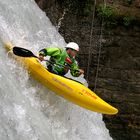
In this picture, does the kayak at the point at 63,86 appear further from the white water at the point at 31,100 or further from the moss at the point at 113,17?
the moss at the point at 113,17

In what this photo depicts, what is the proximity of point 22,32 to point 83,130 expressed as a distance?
6.51ft

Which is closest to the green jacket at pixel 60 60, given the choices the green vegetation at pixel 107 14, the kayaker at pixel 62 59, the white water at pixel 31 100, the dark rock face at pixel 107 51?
the kayaker at pixel 62 59

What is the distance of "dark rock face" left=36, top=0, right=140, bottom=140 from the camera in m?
10.6

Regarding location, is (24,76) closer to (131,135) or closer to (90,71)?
(90,71)

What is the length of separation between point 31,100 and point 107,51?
470 cm

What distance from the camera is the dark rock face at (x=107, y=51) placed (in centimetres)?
1058

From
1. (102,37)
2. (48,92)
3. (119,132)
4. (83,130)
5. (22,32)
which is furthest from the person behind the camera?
(119,132)

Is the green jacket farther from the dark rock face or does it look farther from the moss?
the moss

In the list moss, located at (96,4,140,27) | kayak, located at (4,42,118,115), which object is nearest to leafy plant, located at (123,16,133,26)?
moss, located at (96,4,140,27)

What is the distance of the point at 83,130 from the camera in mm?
7457

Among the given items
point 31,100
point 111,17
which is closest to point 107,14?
point 111,17

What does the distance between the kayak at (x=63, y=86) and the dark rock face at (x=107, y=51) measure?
3844mm

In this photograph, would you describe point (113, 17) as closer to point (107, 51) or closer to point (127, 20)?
point (127, 20)

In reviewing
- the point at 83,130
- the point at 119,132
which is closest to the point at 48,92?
the point at 83,130
